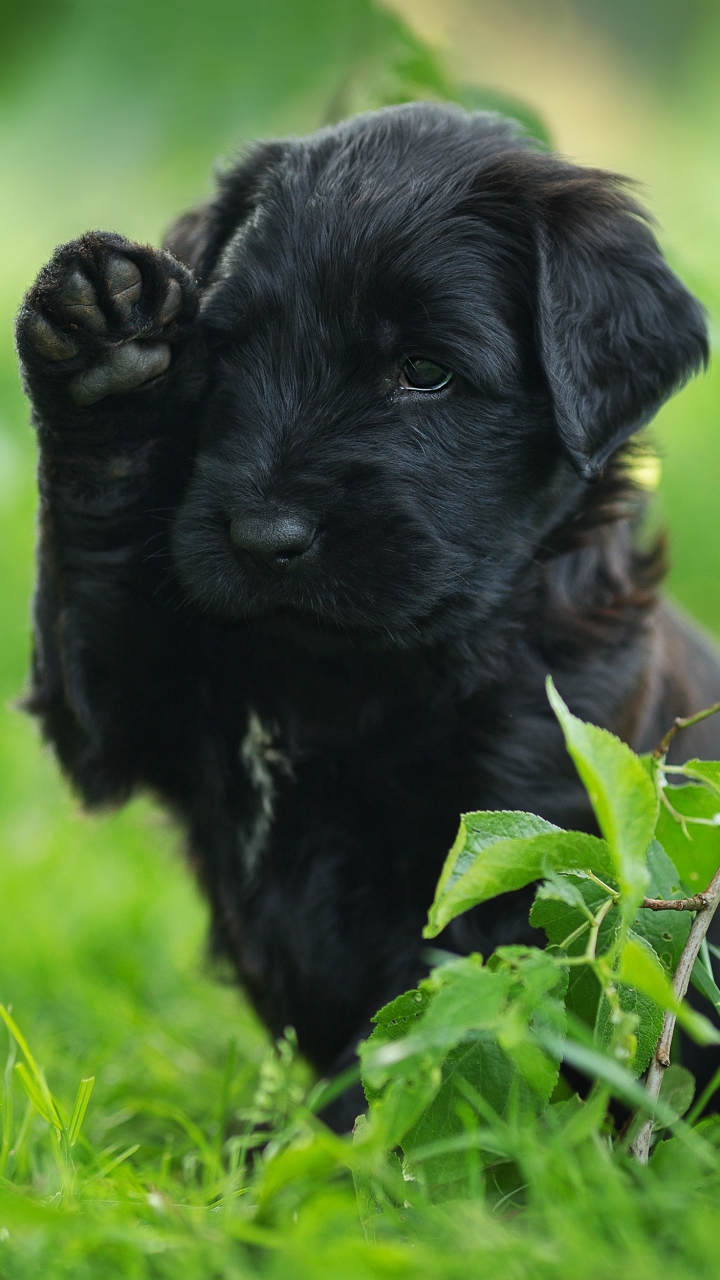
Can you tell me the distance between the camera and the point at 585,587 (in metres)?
2.38

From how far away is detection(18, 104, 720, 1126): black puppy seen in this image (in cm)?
194

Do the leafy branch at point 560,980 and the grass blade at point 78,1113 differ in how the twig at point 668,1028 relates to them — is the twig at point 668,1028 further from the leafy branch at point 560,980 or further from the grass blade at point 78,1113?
the grass blade at point 78,1113

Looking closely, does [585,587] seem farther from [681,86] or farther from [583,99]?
[583,99]

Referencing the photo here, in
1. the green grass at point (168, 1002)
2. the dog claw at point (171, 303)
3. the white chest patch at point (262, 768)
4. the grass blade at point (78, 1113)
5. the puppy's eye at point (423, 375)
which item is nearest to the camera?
the green grass at point (168, 1002)

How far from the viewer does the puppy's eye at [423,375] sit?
2.03 meters

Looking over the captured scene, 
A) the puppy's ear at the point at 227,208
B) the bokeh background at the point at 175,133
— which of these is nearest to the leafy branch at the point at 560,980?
the bokeh background at the point at 175,133

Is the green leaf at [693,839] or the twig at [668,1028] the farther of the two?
the green leaf at [693,839]

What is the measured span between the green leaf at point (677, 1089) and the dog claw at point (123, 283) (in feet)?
4.62

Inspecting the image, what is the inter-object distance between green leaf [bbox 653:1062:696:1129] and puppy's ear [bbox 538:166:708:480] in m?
0.97

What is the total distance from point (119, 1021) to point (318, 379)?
1673 millimetres

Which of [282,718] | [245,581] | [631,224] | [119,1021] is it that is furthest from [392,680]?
[119,1021]

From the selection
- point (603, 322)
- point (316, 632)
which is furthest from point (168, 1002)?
point (603, 322)

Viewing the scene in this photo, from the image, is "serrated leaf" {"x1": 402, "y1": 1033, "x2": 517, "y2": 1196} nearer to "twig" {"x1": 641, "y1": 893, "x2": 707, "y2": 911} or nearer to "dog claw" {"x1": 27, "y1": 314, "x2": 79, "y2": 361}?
"twig" {"x1": 641, "y1": 893, "x2": 707, "y2": 911}

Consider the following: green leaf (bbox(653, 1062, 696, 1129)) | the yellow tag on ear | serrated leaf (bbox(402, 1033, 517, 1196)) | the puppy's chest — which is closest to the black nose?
the puppy's chest
